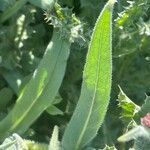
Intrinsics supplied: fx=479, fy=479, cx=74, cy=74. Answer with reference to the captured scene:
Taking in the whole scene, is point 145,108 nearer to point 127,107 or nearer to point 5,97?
point 127,107

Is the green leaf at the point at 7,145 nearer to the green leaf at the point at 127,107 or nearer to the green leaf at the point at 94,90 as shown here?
the green leaf at the point at 94,90

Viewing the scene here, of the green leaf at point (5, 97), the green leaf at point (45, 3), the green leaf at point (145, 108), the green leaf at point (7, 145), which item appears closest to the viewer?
the green leaf at point (7, 145)

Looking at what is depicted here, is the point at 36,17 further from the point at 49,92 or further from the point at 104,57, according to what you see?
the point at 104,57

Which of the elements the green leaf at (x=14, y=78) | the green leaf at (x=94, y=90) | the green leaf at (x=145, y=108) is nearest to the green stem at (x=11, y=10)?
the green leaf at (x=14, y=78)

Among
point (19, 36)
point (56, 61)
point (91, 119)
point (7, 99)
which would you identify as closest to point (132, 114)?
point (91, 119)

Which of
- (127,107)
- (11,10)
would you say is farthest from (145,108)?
(11,10)
